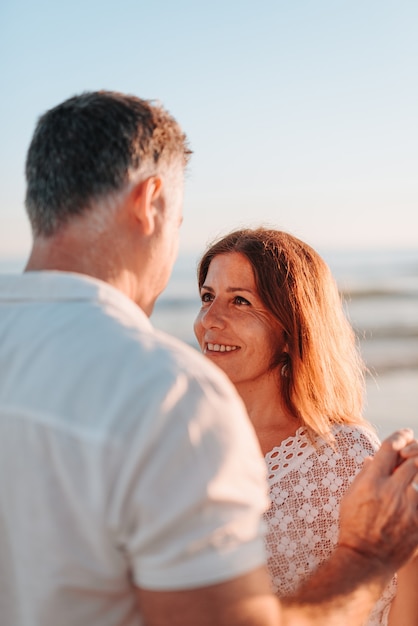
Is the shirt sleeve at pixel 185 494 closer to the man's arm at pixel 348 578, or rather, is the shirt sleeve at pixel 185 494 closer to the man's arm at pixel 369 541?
the man's arm at pixel 348 578

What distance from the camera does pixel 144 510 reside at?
1215 mm

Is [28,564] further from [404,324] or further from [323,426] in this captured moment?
[404,324]

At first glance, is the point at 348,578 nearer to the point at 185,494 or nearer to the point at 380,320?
the point at 185,494

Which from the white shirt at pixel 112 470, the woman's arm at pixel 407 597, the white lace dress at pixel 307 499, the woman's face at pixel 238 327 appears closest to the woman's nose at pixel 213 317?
the woman's face at pixel 238 327

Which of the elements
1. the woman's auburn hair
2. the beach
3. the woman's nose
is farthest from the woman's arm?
the beach

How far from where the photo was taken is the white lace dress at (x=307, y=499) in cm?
288

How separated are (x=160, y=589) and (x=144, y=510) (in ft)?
0.46

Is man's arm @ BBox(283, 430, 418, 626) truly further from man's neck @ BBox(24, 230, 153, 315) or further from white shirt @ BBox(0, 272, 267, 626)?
man's neck @ BBox(24, 230, 153, 315)

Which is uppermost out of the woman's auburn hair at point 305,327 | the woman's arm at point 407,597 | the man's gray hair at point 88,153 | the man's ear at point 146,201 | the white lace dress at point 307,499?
the man's gray hair at point 88,153

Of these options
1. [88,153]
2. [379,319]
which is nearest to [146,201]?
[88,153]

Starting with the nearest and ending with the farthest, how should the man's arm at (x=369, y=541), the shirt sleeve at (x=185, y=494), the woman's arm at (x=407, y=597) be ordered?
the shirt sleeve at (x=185, y=494) → the man's arm at (x=369, y=541) → the woman's arm at (x=407, y=597)

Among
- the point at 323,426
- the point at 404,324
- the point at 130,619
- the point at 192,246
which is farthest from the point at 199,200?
the point at 130,619

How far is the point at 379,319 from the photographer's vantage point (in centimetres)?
2027

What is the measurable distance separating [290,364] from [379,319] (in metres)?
17.4
